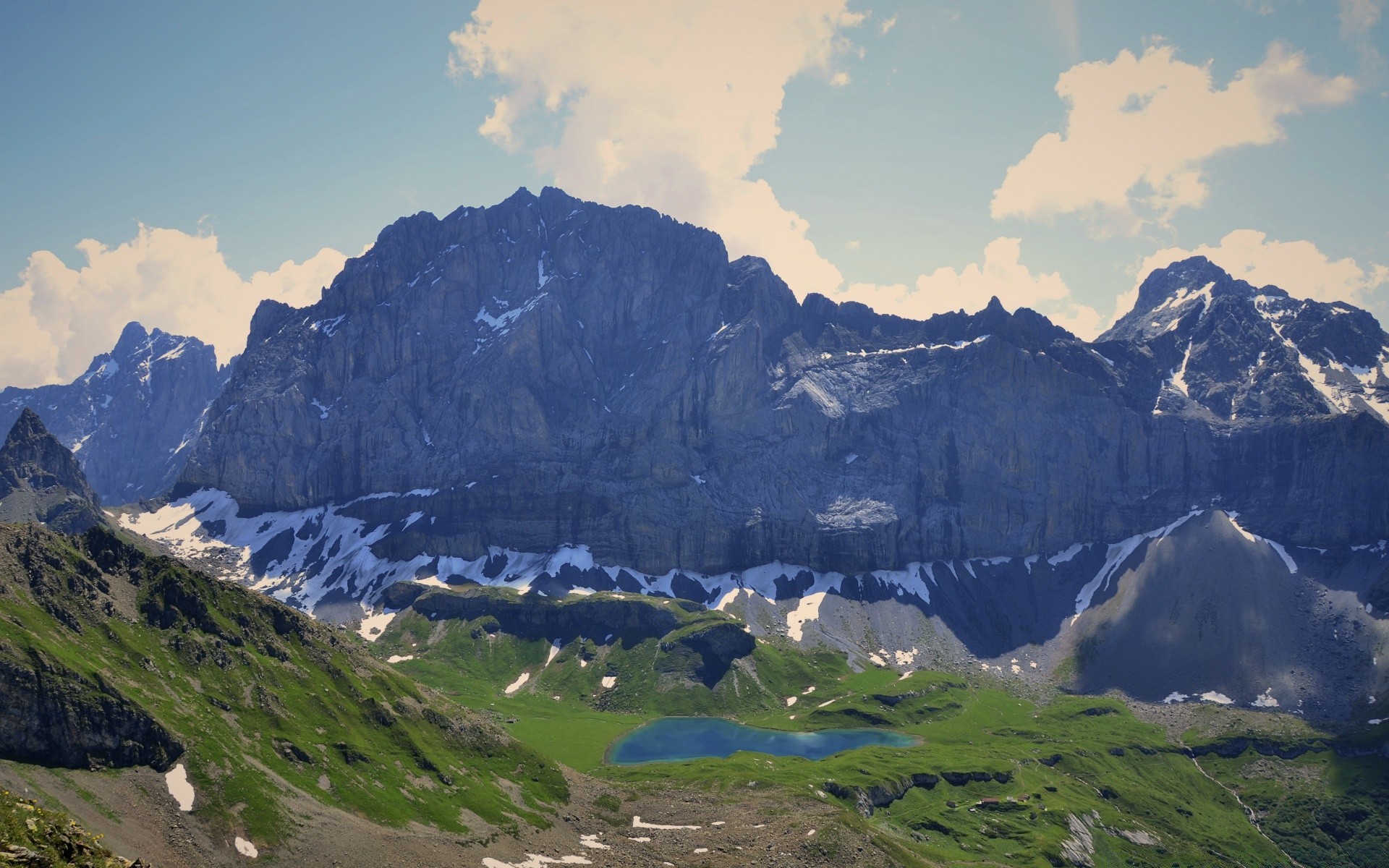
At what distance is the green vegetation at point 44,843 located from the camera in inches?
1527

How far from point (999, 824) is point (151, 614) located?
14934 centimetres

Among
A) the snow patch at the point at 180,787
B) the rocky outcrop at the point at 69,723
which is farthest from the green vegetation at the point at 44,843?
the rocky outcrop at the point at 69,723

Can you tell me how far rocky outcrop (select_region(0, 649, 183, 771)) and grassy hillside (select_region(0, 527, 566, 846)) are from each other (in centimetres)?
14

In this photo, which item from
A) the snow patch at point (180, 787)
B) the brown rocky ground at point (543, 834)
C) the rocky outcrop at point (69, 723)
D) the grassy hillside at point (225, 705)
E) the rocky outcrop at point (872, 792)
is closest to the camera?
the brown rocky ground at point (543, 834)

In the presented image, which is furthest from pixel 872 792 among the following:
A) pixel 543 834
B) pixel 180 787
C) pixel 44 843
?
pixel 44 843

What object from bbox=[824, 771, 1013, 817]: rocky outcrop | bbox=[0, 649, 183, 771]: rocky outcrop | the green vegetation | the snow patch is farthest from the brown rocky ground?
the green vegetation

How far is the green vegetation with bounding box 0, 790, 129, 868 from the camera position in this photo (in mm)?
38781

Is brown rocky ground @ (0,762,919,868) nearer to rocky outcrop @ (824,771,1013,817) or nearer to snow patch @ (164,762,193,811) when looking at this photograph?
snow patch @ (164,762,193,811)

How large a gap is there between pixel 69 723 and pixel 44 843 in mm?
60727

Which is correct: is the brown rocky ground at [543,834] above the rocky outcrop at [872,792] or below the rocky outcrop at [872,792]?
above

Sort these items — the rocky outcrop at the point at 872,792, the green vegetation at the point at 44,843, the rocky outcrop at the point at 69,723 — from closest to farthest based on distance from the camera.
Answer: the green vegetation at the point at 44,843 < the rocky outcrop at the point at 69,723 < the rocky outcrop at the point at 872,792

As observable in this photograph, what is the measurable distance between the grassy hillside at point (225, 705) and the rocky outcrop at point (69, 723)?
0.47 feet

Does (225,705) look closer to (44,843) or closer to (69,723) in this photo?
(69,723)

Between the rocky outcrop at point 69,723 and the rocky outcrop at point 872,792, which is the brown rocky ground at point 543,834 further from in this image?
the rocky outcrop at point 872,792
